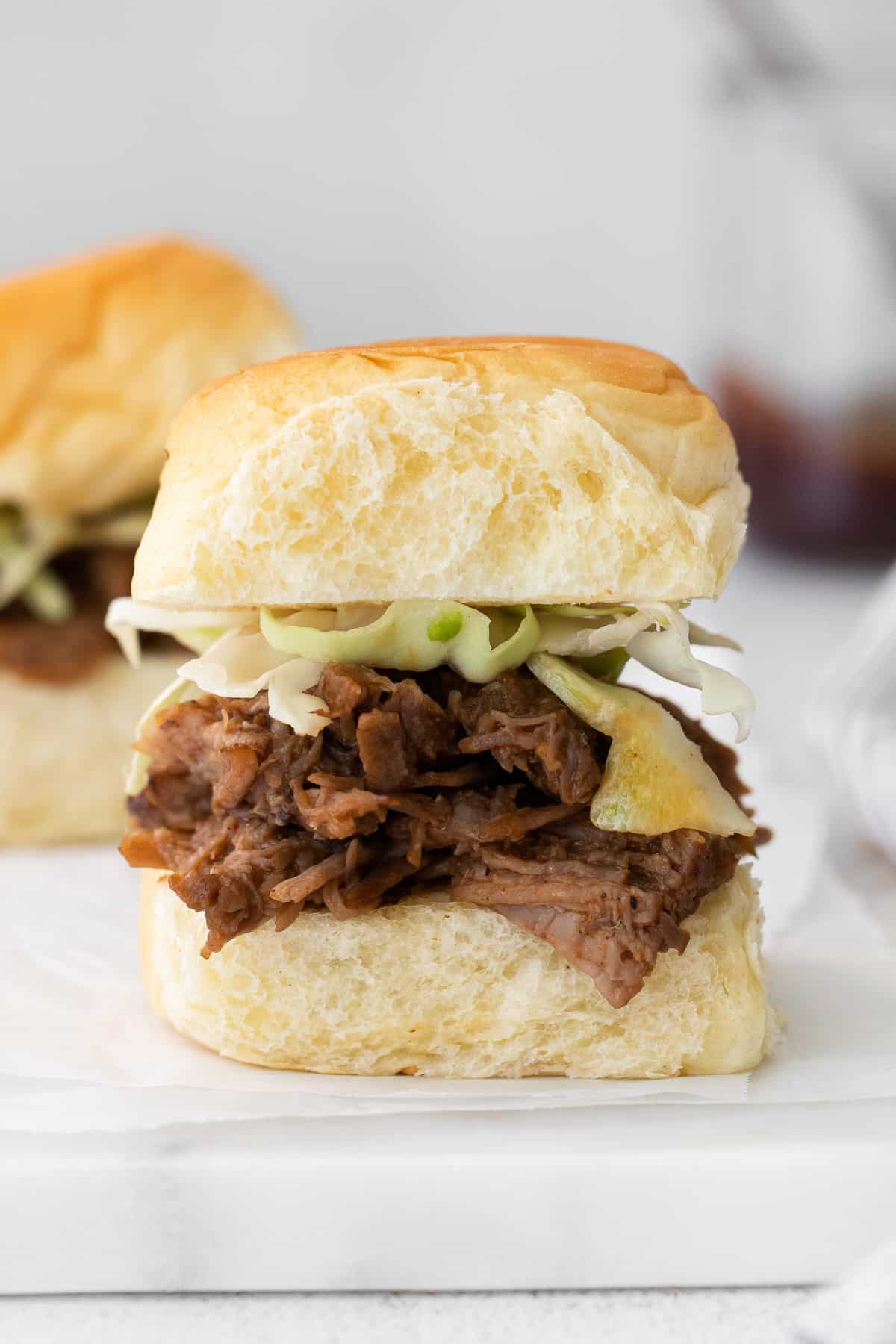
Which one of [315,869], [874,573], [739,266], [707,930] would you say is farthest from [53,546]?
[874,573]

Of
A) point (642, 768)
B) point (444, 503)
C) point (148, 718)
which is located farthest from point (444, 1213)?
point (148, 718)

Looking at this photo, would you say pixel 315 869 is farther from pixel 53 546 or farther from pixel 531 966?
pixel 53 546

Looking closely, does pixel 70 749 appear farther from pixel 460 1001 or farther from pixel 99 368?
pixel 460 1001

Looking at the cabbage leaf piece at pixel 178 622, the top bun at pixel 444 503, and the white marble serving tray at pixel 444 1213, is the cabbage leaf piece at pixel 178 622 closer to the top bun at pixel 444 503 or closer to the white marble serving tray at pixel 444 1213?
the top bun at pixel 444 503

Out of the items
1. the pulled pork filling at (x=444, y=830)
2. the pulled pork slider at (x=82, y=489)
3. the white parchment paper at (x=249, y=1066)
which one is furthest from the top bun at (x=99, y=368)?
the pulled pork filling at (x=444, y=830)

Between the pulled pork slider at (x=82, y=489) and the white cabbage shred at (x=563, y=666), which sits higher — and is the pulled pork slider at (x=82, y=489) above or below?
below

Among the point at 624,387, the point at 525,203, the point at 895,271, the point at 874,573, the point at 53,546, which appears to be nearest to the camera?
the point at 624,387

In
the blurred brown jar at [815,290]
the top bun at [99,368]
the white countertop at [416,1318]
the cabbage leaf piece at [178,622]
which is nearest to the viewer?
the white countertop at [416,1318]
